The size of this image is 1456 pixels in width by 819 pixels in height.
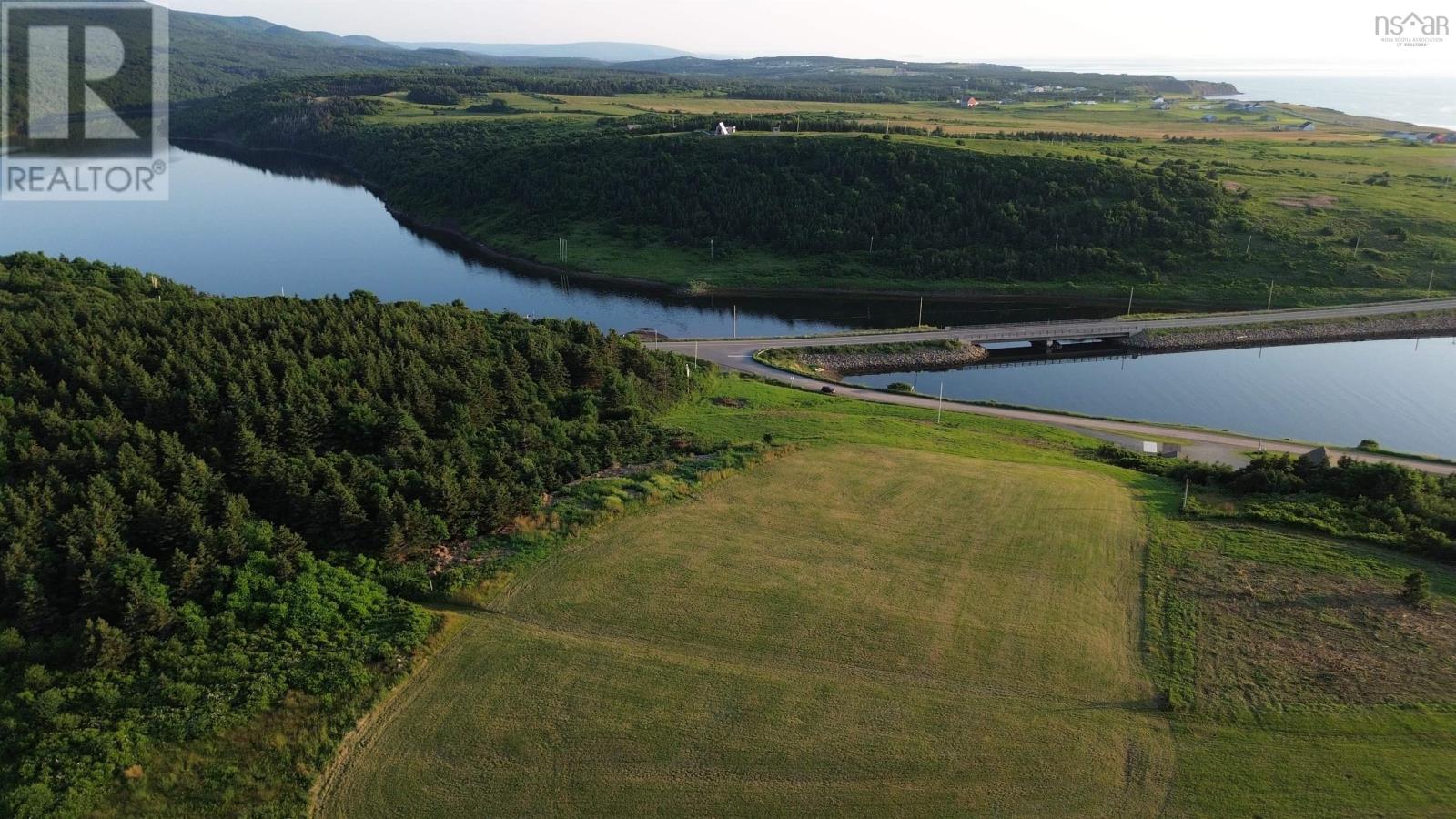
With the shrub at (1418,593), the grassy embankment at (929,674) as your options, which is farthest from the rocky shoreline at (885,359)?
the shrub at (1418,593)

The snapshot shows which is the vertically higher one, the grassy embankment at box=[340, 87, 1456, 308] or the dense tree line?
the grassy embankment at box=[340, 87, 1456, 308]

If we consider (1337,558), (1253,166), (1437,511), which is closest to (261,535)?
(1337,558)

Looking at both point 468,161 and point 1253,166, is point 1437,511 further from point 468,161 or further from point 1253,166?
point 468,161

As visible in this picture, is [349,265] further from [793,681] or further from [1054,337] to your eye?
[793,681]

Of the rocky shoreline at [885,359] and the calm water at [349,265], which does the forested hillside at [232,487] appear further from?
the calm water at [349,265]

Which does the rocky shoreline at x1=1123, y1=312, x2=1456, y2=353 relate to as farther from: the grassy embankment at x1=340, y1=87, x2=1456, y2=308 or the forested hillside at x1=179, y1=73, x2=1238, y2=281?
the forested hillside at x1=179, y1=73, x2=1238, y2=281

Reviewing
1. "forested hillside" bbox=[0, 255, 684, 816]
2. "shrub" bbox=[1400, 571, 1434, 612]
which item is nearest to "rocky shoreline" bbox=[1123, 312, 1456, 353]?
"shrub" bbox=[1400, 571, 1434, 612]
